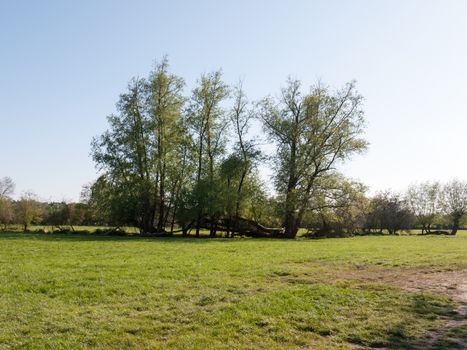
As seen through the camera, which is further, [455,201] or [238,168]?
[455,201]

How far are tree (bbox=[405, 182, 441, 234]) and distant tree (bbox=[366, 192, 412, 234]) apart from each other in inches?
290

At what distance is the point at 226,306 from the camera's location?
9.73 metres

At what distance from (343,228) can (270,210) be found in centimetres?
1128

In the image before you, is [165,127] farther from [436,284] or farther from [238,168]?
[436,284]

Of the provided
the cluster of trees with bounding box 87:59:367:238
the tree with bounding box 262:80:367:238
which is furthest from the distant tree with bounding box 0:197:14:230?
the tree with bounding box 262:80:367:238

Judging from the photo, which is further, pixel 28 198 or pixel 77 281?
pixel 28 198

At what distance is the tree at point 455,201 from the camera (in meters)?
80.2

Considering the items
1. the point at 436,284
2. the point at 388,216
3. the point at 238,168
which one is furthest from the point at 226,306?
the point at 388,216

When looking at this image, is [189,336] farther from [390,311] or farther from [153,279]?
[153,279]

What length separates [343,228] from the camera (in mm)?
52125

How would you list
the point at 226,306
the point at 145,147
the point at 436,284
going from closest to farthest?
1. the point at 226,306
2. the point at 436,284
3. the point at 145,147

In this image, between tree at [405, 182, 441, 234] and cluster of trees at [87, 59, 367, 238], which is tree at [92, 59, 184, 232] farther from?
tree at [405, 182, 441, 234]

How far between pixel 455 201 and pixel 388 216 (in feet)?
64.7

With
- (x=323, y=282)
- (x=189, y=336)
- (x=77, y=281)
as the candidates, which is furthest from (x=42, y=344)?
(x=323, y=282)
